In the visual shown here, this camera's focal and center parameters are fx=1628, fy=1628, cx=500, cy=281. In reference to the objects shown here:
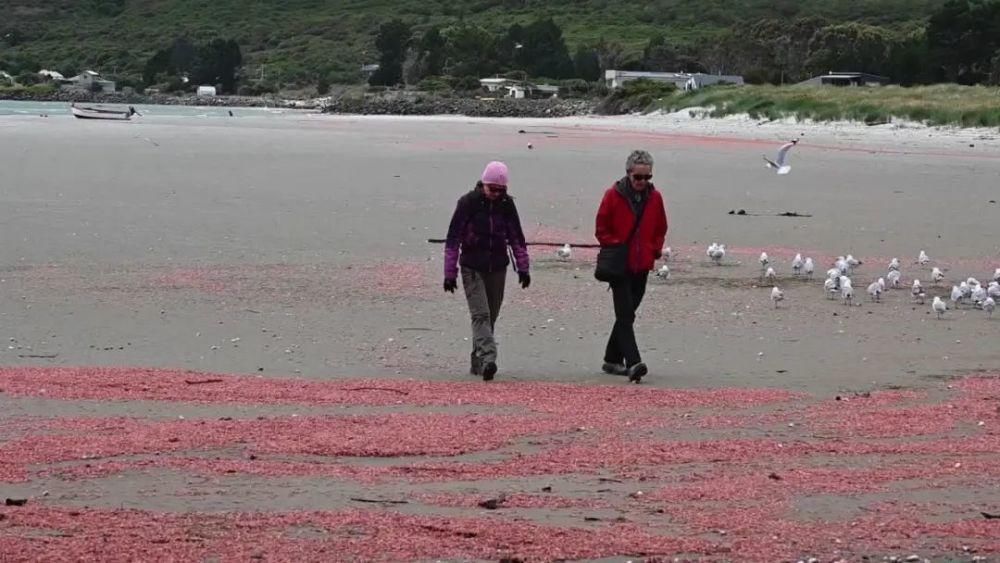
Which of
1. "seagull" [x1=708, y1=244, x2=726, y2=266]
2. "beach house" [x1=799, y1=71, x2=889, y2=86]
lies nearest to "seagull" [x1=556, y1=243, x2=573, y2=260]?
"seagull" [x1=708, y1=244, x2=726, y2=266]

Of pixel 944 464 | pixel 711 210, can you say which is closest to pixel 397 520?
pixel 944 464

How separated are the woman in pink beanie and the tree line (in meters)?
66.7

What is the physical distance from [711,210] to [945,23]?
64.7 m

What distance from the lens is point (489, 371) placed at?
1052 centimetres

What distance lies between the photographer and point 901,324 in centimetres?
1304

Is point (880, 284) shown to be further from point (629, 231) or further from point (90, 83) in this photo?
point (90, 83)

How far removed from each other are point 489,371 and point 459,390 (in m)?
0.50

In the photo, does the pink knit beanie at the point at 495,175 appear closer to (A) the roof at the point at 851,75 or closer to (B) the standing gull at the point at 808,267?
(B) the standing gull at the point at 808,267

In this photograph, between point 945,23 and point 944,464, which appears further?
point 945,23

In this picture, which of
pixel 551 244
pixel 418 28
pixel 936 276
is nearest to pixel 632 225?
pixel 936 276

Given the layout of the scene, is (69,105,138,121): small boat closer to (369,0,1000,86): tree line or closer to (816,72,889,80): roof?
(369,0,1000,86): tree line

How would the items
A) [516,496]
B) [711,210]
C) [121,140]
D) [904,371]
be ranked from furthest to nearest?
[121,140], [711,210], [904,371], [516,496]

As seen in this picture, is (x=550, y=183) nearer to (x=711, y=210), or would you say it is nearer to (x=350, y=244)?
(x=711, y=210)

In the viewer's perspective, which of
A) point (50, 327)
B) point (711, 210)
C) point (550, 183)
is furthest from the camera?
point (550, 183)
